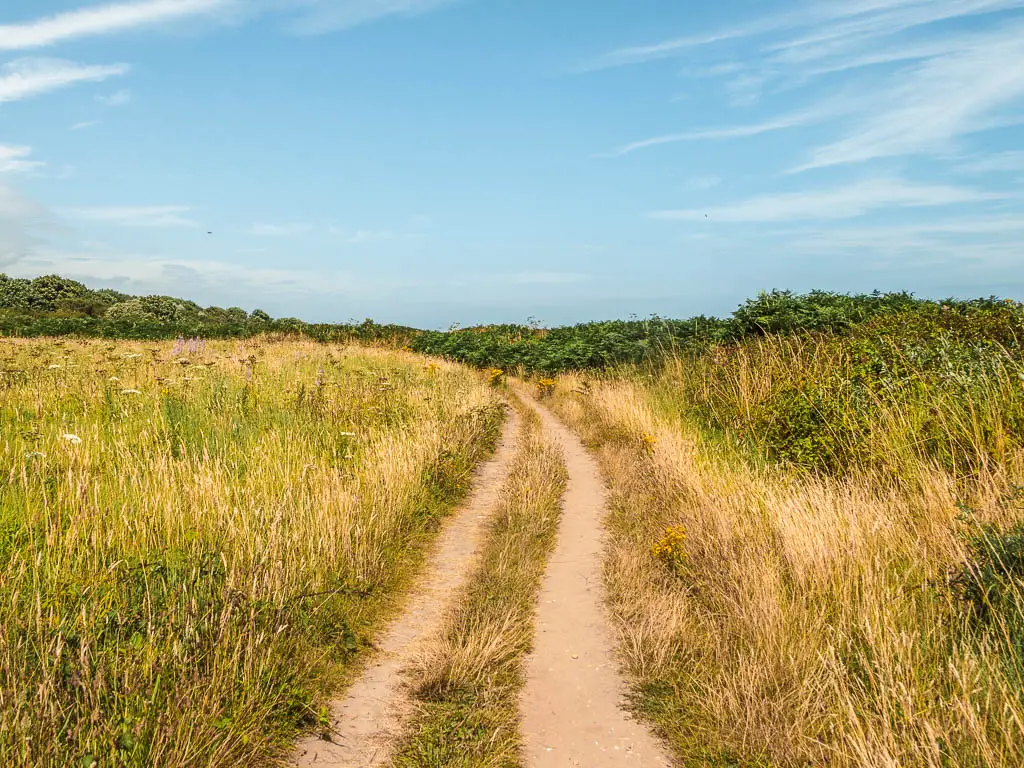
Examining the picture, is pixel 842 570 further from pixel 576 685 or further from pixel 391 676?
pixel 391 676

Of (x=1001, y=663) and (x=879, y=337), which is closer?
(x=1001, y=663)

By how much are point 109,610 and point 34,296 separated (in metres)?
59.7

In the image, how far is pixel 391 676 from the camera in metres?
4.68

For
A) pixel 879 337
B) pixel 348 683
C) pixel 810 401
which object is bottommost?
pixel 348 683

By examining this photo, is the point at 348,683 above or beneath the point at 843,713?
beneath

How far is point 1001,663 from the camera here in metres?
3.78

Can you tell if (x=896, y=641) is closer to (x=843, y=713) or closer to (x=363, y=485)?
(x=843, y=713)

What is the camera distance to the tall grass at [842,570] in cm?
361

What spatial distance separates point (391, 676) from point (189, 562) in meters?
1.65

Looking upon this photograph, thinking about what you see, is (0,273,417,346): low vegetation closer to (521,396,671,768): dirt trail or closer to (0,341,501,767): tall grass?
(0,341,501,767): tall grass

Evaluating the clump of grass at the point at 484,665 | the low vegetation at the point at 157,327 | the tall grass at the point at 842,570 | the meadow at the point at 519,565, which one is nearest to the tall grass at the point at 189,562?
the meadow at the point at 519,565

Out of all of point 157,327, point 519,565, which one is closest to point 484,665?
point 519,565

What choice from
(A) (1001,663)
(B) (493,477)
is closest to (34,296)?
(B) (493,477)

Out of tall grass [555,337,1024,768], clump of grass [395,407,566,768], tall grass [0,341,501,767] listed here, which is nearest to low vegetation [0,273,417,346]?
tall grass [0,341,501,767]
